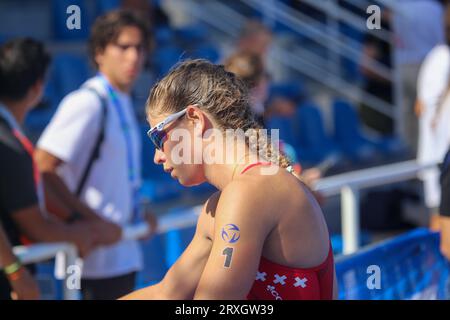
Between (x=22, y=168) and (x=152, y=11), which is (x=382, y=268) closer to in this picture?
(x=22, y=168)

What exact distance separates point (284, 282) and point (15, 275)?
1.18 metres

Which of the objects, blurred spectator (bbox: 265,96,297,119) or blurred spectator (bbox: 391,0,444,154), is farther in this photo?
blurred spectator (bbox: 391,0,444,154)

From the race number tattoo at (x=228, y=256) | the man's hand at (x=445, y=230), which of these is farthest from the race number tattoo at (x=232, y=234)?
the man's hand at (x=445, y=230)

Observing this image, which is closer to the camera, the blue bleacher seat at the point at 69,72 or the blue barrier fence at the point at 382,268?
the blue barrier fence at the point at 382,268

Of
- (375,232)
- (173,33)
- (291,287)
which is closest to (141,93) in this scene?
(173,33)

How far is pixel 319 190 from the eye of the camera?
12.9 ft

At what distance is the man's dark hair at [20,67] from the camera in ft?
9.96

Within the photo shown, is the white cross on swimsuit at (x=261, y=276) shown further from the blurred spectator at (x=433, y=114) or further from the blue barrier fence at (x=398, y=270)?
the blurred spectator at (x=433, y=114)

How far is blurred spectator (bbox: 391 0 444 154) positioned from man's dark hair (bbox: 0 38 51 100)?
538cm

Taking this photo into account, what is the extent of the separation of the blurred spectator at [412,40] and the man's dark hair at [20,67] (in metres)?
5.38

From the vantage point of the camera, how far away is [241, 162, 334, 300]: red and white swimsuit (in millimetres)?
1731

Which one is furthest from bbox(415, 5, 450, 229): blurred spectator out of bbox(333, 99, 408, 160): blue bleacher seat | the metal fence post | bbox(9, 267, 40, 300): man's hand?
bbox(9, 267, 40, 300): man's hand

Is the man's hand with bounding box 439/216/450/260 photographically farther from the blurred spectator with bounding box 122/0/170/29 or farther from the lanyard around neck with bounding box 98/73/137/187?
the blurred spectator with bounding box 122/0/170/29

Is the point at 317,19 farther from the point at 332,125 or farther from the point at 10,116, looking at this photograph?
the point at 10,116
